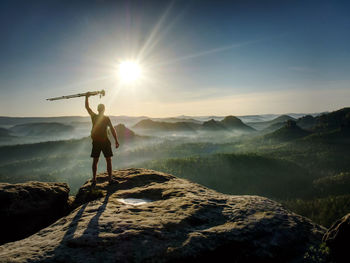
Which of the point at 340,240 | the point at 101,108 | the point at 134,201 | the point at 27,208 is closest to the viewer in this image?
the point at 340,240

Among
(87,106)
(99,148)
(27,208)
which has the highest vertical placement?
(87,106)

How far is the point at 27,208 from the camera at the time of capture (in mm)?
11477

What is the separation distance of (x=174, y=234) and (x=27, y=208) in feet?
29.7

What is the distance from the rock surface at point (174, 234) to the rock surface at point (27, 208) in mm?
3852

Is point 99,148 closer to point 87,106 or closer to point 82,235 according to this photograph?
point 87,106

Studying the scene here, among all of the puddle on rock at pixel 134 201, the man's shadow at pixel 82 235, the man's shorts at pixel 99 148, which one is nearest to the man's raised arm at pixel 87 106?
the man's shorts at pixel 99 148

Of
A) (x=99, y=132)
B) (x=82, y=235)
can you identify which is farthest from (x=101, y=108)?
(x=82, y=235)

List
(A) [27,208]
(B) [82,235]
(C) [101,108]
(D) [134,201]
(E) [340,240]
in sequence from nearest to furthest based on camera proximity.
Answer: (E) [340,240]
(B) [82,235]
(D) [134,201]
(A) [27,208]
(C) [101,108]

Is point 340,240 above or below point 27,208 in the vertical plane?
above

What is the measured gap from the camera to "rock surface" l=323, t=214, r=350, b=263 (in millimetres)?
6505

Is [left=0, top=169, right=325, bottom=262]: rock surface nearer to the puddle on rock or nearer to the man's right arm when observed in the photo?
the puddle on rock

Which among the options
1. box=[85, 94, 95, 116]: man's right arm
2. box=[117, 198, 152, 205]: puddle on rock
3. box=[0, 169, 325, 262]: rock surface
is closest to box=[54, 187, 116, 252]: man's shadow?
box=[0, 169, 325, 262]: rock surface

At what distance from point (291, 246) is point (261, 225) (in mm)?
1114

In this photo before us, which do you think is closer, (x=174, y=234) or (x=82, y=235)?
(x=82, y=235)
